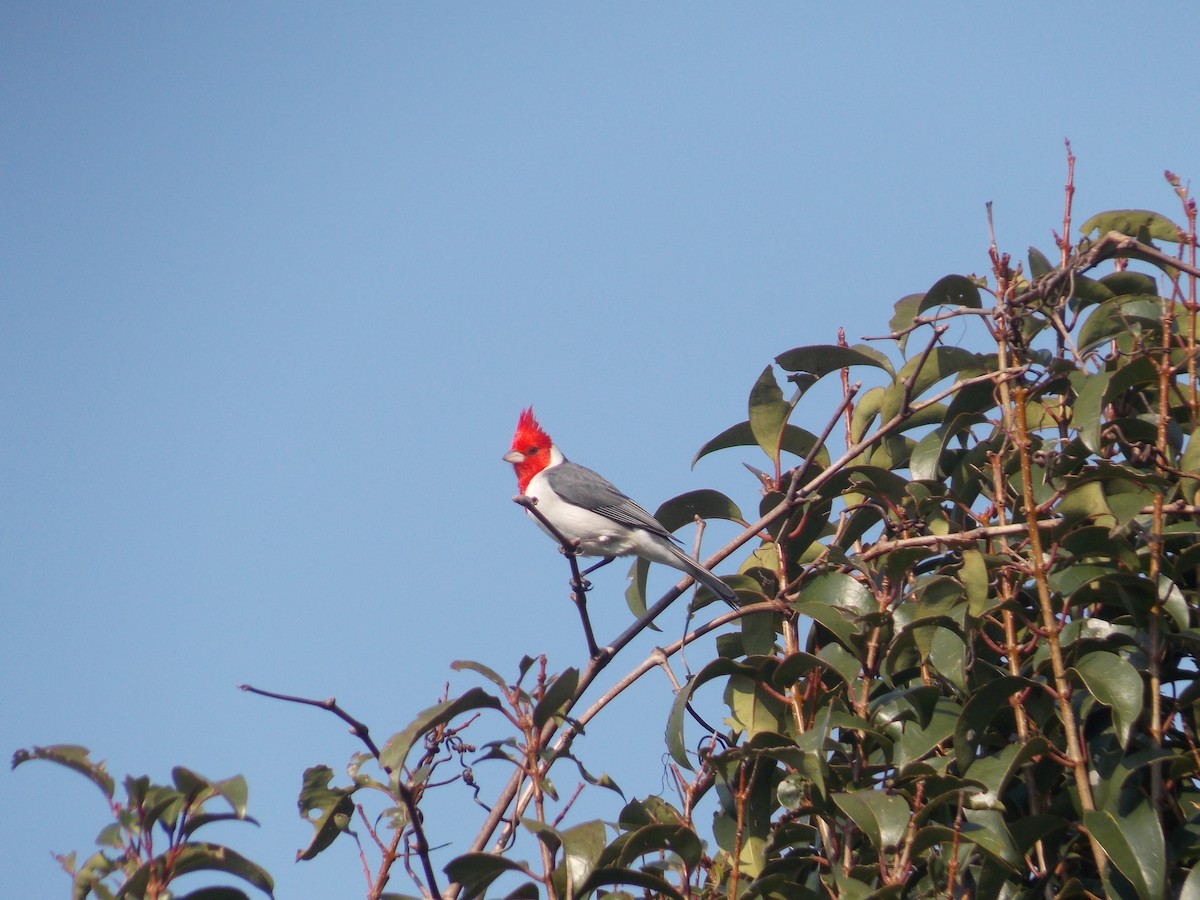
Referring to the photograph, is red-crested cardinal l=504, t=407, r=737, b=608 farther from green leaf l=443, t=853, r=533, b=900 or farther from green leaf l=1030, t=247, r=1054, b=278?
green leaf l=443, t=853, r=533, b=900

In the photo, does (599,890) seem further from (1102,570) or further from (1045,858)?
(1102,570)

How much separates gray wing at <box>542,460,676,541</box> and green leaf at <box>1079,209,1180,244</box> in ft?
10.5

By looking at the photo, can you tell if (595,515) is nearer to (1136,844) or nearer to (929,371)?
(929,371)

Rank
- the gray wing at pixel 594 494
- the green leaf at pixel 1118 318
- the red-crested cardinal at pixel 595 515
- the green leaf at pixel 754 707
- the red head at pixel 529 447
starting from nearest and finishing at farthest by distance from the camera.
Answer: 1. the green leaf at pixel 754 707
2. the green leaf at pixel 1118 318
3. the red-crested cardinal at pixel 595 515
4. the gray wing at pixel 594 494
5. the red head at pixel 529 447

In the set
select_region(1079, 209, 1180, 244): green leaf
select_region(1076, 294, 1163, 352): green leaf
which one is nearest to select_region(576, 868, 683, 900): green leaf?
select_region(1076, 294, 1163, 352): green leaf

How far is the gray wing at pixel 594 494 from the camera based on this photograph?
6.85 meters

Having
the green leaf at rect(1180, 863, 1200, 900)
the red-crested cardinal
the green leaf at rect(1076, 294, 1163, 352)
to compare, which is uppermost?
the red-crested cardinal

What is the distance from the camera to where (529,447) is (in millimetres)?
8227

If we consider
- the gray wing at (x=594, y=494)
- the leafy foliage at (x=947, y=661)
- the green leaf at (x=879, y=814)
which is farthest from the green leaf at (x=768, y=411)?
the gray wing at (x=594, y=494)

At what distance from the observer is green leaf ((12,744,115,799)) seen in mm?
2316

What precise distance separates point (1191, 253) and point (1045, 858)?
1678 millimetres

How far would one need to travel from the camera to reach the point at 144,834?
90.9 inches

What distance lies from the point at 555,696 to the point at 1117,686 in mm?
1188

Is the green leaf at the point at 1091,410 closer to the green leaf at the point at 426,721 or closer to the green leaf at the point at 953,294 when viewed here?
the green leaf at the point at 953,294
